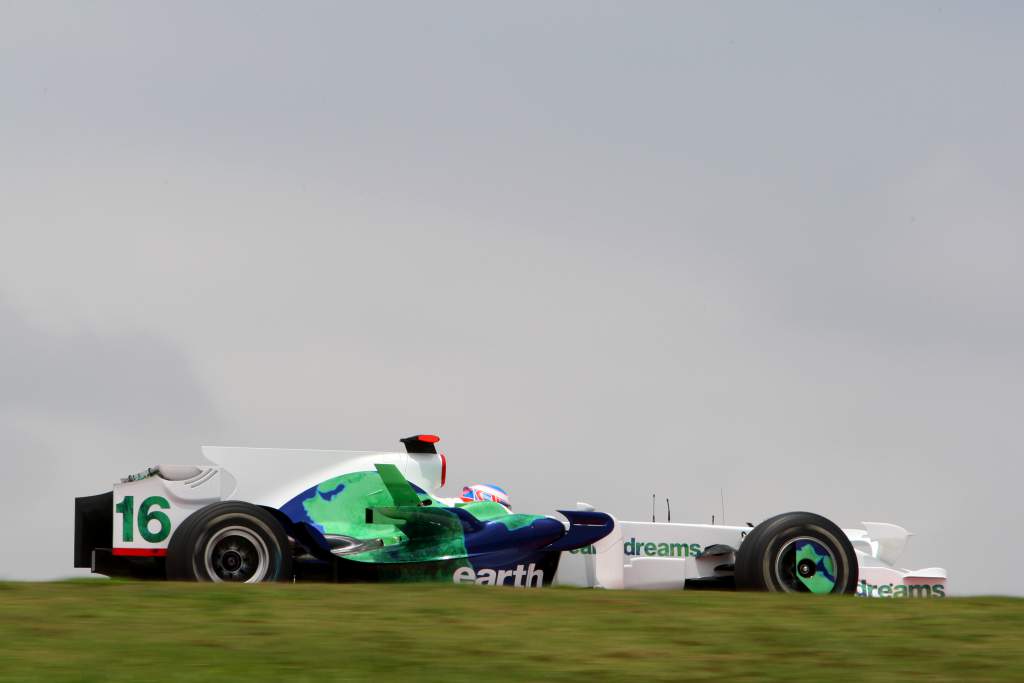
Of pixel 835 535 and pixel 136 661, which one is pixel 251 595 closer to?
pixel 136 661

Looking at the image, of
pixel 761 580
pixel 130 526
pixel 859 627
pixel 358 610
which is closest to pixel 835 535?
pixel 761 580

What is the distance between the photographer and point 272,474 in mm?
10109

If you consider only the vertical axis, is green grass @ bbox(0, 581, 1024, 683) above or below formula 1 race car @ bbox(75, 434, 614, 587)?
below

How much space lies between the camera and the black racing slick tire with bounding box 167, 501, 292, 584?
916 cm

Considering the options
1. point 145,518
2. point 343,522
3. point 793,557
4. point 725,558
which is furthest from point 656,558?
point 145,518

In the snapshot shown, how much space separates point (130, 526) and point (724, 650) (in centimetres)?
516

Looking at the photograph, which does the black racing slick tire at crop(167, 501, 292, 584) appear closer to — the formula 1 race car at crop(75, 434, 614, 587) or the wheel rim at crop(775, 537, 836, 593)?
the formula 1 race car at crop(75, 434, 614, 587)

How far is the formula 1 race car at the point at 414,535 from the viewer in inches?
388

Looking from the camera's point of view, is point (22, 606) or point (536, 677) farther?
point (22, 606)

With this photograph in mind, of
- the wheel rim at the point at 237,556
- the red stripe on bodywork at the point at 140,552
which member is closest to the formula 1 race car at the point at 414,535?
the red stripe on bodywork at the point at 140,552

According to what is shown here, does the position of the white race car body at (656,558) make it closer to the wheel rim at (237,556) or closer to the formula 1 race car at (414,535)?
the formula 1 race car at (414,535)

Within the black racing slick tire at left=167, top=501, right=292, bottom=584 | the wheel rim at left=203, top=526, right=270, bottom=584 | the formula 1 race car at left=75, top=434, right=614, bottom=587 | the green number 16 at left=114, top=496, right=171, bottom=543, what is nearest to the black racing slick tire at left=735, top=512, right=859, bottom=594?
the formula 1 race car at left=75, top=434, right=614, bottom=587

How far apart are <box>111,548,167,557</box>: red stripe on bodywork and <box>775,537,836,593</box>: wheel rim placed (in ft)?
15.2

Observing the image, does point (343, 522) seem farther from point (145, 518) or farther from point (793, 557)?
point (793, 557)
